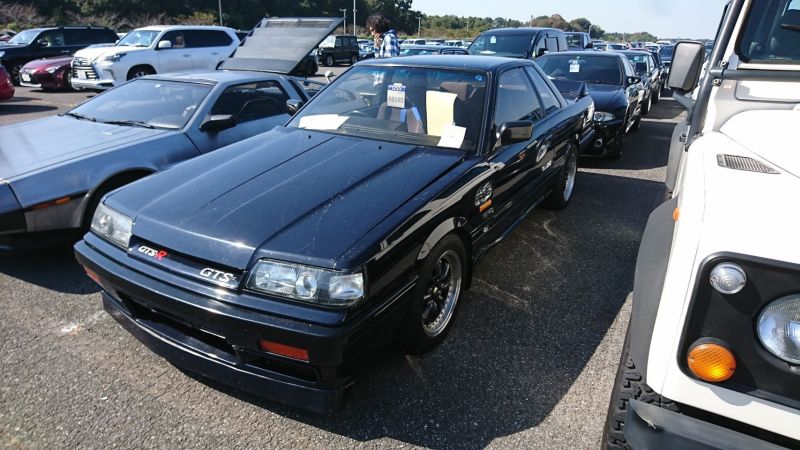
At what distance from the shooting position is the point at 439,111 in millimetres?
3189

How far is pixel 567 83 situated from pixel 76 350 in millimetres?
6395

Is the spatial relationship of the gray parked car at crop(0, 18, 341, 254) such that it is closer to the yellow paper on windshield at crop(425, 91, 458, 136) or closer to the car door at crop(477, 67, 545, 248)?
the yellow paper on windshield at crop(425, 91, 458, 136)

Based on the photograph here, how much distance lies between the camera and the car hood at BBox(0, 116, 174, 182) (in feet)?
11.5

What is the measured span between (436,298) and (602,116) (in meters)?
4.95

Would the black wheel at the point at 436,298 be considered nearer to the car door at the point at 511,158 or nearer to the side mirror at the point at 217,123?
the car door at the point at 511,158

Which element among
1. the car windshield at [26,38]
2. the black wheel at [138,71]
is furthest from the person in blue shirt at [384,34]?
the car windshield at [26,38]

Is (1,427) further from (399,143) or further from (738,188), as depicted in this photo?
(738,188)

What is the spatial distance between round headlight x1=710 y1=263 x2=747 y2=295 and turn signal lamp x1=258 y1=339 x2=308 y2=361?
140cm

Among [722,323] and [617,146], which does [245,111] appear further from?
[617,146]

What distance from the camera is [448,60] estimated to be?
3646mm

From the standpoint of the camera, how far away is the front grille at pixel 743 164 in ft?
5.74

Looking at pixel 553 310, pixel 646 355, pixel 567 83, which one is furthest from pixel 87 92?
pixel 646 355

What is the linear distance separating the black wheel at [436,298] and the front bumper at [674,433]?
111 cm

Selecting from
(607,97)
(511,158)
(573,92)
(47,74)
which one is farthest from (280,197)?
(47,74)
